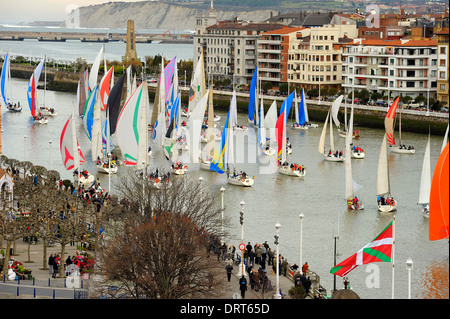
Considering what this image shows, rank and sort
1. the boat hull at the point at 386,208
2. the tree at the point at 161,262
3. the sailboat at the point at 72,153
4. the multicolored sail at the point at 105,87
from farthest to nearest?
the multicolored sail at the point at 105,87 < the sailboat at the point at 72,153 < the boat hull at the point at 386,208 < the tree at the point at 161,262

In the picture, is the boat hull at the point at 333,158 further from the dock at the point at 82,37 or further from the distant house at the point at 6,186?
the dock at the point at 82,37

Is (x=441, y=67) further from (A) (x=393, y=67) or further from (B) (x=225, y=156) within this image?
(B) (x=225, y=156)

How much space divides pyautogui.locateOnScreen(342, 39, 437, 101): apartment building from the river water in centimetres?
697

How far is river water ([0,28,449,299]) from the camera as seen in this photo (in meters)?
20.5

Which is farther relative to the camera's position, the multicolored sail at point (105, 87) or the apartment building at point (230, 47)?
the apartment building at point (230, 47)

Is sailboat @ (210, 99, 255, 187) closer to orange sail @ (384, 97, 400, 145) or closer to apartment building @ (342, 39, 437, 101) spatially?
orange sail @ (384, 97, 400, 145)

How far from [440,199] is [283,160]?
22.6 m

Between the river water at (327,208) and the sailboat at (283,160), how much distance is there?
1.21 ft

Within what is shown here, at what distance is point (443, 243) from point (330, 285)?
4.35 meters

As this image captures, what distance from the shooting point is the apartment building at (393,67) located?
2005 inches

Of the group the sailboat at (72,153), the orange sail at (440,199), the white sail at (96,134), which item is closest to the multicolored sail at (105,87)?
the white sail at (96,134)

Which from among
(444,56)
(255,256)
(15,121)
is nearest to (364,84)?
(444,56)

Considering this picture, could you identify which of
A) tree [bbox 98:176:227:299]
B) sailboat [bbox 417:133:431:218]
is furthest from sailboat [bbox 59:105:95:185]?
tree [bbox 98:176:227:299]

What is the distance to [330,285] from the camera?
1973cm
